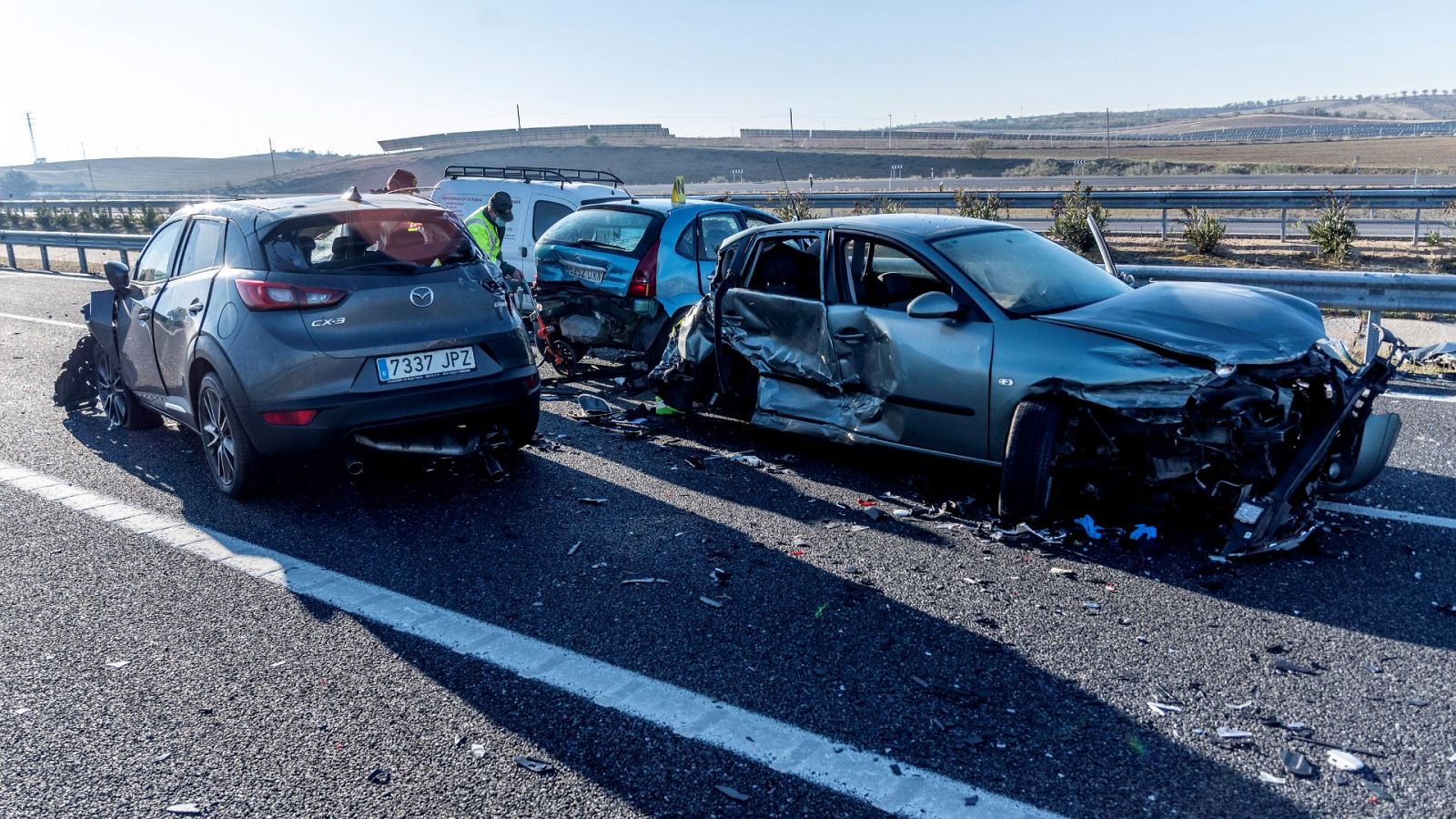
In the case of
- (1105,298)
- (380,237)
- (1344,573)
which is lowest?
(1344,573)

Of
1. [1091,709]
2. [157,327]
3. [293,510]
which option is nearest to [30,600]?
[293,510]

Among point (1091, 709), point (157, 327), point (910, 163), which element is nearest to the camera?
point (1091, 709)

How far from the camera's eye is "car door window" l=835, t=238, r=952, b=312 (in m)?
6.20

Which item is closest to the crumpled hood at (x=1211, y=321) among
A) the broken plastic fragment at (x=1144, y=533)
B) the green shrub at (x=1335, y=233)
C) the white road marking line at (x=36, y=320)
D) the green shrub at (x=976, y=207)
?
the broken plastic fragment at (x=1144, y=533)

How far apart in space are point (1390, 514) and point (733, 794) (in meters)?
4.07

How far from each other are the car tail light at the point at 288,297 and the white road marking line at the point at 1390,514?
5357mm

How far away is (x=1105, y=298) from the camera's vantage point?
5.86 m

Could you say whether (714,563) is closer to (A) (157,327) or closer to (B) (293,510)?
(B) (293,510)

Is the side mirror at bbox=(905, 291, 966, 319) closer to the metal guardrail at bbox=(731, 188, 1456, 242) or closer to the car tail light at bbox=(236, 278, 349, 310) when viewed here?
the car tail light at bbox=(236, 278, 349, 310)

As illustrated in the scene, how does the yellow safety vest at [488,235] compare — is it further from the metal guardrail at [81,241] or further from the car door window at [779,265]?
the metal guardrail at [81,241]

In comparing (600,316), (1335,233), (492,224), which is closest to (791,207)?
(1335,233)

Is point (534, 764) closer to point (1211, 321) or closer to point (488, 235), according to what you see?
point (1211, 321)

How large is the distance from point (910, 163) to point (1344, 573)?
53.7 m

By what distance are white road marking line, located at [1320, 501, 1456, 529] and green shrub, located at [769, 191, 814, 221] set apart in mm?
10582
